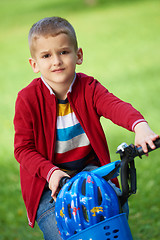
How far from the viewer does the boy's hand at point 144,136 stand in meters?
2.04

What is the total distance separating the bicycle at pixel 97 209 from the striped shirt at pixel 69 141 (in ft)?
2.05

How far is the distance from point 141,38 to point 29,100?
1398 cm

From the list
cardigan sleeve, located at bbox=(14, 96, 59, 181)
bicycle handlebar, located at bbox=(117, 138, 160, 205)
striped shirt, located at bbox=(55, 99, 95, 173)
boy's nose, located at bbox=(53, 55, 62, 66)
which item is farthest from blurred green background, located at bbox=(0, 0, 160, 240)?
boy's nose, located at bbox=(53, 55, 62, 66)

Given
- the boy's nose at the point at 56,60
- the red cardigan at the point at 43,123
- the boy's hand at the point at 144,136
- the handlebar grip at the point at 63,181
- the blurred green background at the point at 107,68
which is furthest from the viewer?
the blurred green background at the point at 107,68

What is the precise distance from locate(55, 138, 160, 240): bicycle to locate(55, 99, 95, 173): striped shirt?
625 mm

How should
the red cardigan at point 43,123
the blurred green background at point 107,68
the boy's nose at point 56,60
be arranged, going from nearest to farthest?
the boy's nose at point 56,60 < the red cardigan at point 43,123 < the blurred green background at point 107,68

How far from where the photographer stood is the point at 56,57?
8.52 feet

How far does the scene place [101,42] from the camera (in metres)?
16.5

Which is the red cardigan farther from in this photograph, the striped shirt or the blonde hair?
the blonde hair

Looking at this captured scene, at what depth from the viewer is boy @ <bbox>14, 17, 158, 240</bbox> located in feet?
8.67

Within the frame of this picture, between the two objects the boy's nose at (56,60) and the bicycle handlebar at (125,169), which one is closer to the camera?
the bicycle handlebar at (125,169)

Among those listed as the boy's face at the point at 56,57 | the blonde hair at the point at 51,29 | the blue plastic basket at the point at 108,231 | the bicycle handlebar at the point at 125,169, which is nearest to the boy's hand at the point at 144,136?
the bicycle handlebar at the point at 125,169

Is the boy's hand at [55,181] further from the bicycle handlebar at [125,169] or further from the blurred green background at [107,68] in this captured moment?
the blurred green background at [107,68]

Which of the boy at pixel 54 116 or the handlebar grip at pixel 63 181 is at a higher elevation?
the boy at pixel 54 116
